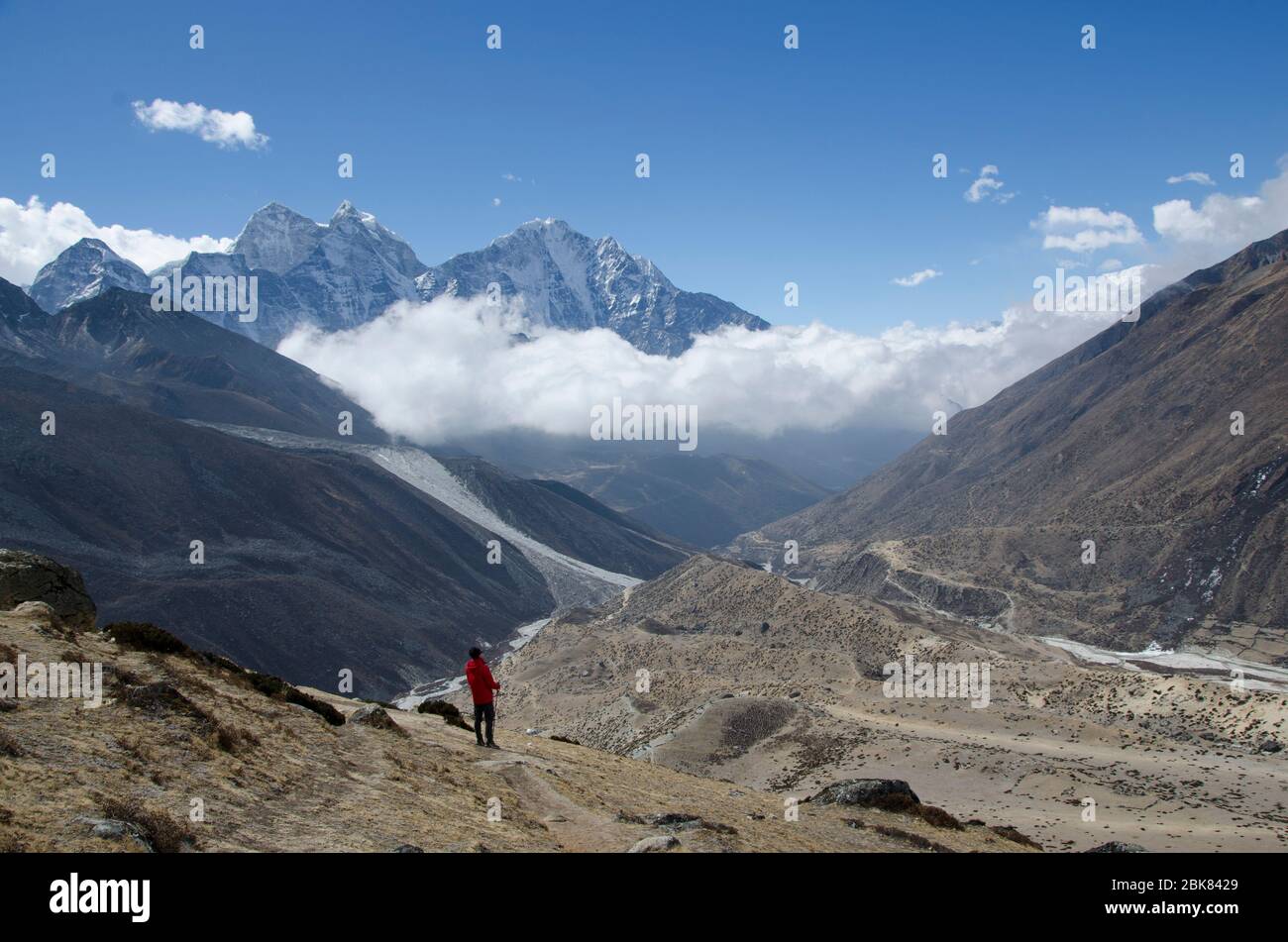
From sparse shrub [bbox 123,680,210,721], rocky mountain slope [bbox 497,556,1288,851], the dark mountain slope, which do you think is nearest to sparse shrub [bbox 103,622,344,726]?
sparse shrub [bbox 123,680,210,721]

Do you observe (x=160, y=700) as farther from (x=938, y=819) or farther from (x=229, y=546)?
(x=229, y=546)

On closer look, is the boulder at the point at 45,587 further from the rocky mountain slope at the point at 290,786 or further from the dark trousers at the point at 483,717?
the dark trousers at the point at 483,717

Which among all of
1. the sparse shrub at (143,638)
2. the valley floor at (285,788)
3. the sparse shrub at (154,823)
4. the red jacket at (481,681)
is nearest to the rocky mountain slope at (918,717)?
the valley floor at (285,788)

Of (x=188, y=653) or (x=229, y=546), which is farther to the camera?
(x=229, y=546)

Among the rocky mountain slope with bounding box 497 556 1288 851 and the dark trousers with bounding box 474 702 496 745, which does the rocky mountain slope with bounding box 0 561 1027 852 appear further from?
the rocky mountain slope with bounding box 497 556 1288 851

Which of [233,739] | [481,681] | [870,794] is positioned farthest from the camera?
[870,794]

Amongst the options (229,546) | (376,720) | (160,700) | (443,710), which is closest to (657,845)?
(160,700)
